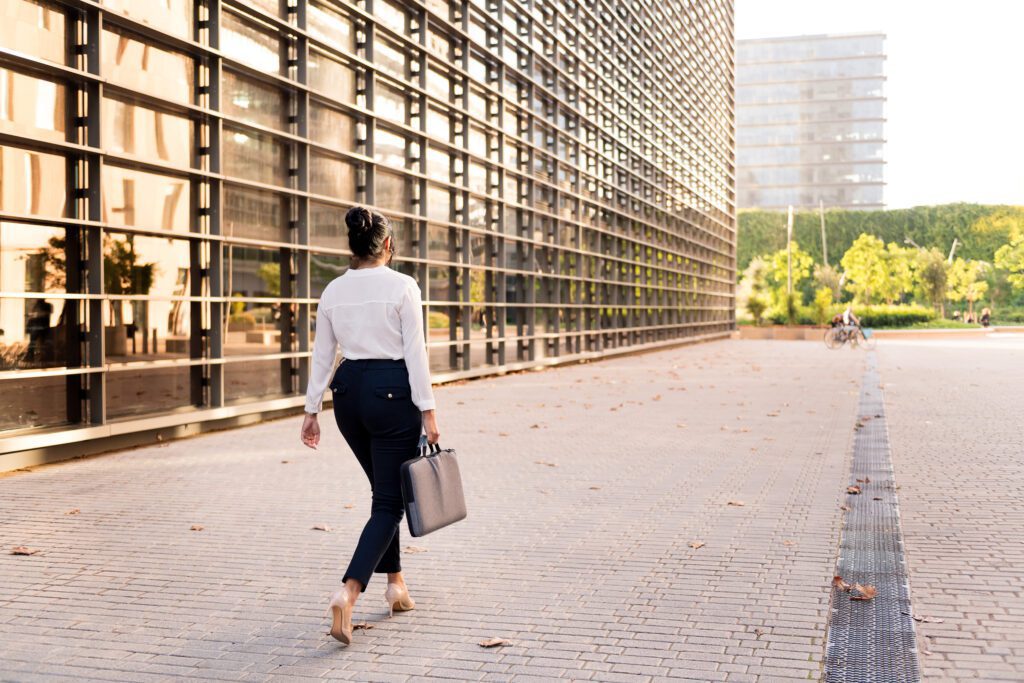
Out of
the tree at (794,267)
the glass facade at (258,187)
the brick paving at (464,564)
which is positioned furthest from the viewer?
the tree at (794,267)

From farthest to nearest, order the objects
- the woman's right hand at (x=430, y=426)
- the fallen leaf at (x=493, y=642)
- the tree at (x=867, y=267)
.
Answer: the tree at (x=867, y=267) → the woman's right hand at (x=430, y=426) → the fallen leaf at (x=493, y=642)

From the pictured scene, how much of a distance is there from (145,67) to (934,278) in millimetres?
56151

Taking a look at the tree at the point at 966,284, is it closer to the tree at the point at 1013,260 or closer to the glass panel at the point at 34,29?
the tree at the point at 1013,260

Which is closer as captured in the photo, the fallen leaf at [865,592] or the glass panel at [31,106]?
the fallen leaf at [865,592]

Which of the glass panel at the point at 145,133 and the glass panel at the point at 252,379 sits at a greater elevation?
the glass panel at the point at 145,133

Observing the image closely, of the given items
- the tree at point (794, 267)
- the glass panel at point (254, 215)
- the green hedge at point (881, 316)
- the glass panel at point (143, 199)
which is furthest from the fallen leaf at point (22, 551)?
the tree at point (794, 267)

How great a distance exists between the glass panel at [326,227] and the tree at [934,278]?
170ft

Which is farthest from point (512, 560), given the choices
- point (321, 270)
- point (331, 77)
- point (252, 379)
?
point (331, 77)

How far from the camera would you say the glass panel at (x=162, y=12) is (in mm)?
10336

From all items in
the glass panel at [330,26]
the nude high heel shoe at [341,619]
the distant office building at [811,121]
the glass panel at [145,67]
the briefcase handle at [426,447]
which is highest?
the distant office building at [811,121]

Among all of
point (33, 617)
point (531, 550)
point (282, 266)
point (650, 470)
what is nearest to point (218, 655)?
point (33, 617)

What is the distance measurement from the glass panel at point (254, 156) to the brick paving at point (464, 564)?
131 inches

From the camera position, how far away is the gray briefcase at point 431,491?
418cm

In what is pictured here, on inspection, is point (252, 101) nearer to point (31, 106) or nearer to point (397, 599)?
point (31, 106)
